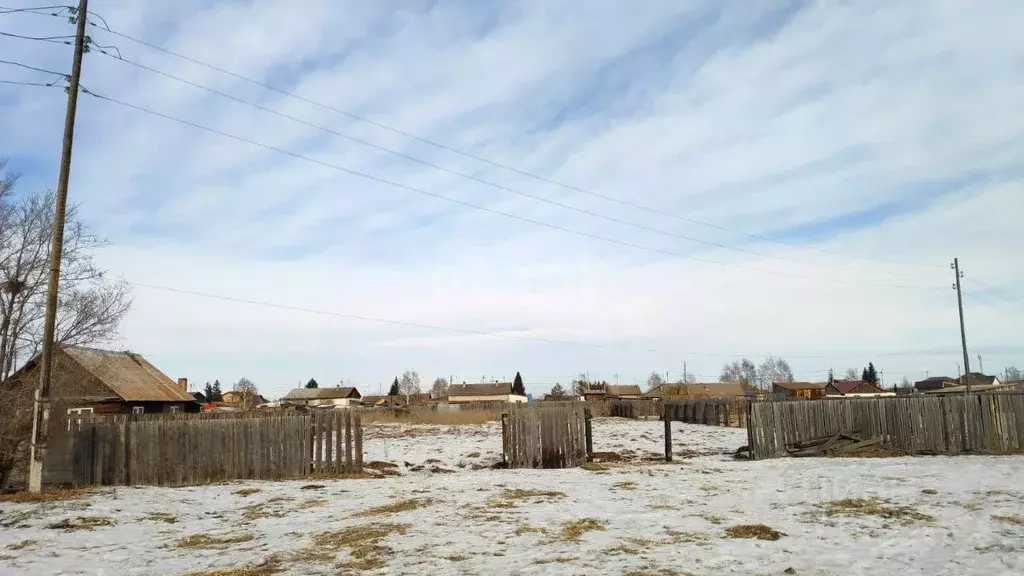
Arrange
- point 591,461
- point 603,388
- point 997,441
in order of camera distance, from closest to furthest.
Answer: point 591,461 → point 997,441 → point 603,388

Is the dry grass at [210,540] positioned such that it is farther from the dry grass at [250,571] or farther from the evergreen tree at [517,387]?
the evergreen tree at [517,387]

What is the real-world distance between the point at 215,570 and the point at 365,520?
10.2 ft

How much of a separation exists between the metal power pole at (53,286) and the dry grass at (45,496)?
0.31 m

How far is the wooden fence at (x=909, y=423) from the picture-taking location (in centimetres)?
1859

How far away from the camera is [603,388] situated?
117062mm

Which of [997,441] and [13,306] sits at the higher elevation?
[13,306]

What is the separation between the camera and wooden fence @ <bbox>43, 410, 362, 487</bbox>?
14.0 m

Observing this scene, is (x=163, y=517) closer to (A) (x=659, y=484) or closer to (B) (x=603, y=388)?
(A) (x=659, y=484)

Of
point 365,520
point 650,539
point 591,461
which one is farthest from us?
point 591,461

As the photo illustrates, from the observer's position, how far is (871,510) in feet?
33.0

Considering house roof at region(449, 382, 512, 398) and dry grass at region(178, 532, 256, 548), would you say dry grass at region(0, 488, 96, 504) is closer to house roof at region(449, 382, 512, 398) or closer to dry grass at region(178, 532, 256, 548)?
dry grass at region(178, 532, 256, 548)

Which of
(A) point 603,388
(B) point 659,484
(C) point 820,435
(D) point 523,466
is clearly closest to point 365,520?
(B) point 659,484

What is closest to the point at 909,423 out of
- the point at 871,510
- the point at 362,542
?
the point at 871,510

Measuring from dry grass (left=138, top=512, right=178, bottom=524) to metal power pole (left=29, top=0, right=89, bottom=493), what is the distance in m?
3.51
